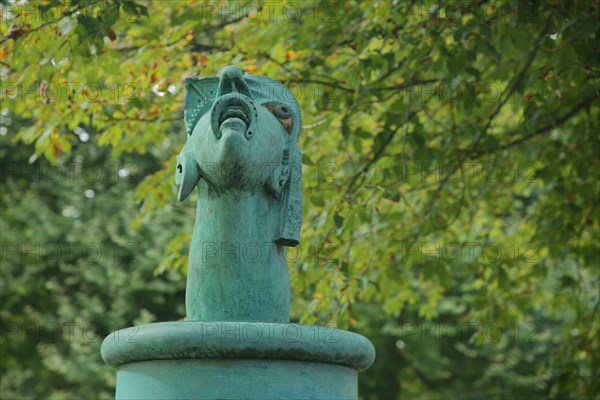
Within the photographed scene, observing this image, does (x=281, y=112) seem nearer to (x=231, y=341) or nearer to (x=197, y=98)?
(x=197, y=98)

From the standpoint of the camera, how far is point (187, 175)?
446 centimetres

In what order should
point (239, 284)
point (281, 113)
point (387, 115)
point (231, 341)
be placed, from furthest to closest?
point (387, 115)
point (281, 113)
point (239, 284)
point (231, 341)

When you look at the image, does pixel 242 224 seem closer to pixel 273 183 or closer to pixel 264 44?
pixel 273 183

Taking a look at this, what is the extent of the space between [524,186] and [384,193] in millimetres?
4082

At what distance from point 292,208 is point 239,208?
0.30m

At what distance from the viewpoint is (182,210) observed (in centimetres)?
1781

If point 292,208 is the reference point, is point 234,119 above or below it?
above

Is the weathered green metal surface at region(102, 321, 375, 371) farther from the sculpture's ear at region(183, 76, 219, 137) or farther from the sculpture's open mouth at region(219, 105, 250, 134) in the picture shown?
the sculpture's ear at region(183, 76, 219, 137)

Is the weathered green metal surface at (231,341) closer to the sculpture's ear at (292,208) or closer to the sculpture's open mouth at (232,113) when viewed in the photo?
the sculpture's ear at (292,208)

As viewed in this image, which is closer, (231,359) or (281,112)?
(231,359)

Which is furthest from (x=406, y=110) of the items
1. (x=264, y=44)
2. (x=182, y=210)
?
(x=182, y=210)

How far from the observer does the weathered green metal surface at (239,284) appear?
3.92m

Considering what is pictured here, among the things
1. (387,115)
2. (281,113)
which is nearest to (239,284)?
(281,113)

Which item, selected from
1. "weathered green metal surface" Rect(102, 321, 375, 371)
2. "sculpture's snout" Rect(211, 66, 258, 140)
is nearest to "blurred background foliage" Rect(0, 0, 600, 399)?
"sculpture's snout" Rect(211, 66, 258, 140)
